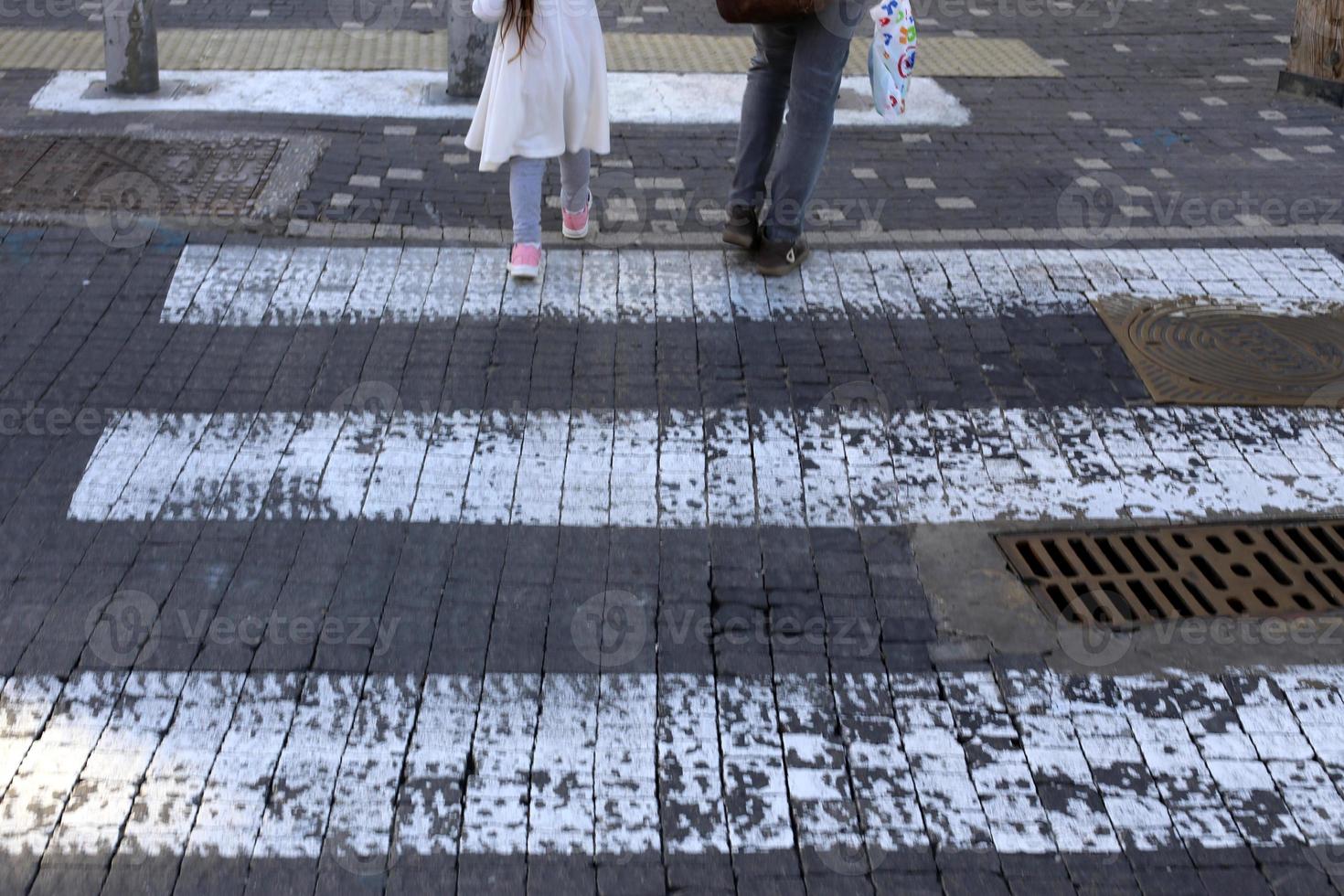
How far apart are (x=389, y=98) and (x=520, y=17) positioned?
3012 millimetres

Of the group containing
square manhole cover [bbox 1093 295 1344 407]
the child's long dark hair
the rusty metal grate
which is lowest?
the rusty metal grate

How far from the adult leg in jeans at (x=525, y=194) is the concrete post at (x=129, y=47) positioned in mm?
3446

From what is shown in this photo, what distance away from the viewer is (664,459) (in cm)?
456

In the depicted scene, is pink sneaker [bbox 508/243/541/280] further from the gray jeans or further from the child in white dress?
the gray jeans

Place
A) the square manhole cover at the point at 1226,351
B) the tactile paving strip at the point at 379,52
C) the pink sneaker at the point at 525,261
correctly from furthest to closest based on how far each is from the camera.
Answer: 1. the tactile paving strip at the point at 379,52
2. the pink sneaker at the point at 525,261
3. the square manhole cover at the point at 1226,351

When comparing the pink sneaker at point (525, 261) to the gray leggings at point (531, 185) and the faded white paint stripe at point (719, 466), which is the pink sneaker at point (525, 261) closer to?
the gray leggings at point (531, 185)

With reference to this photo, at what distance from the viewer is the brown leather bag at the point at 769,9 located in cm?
515

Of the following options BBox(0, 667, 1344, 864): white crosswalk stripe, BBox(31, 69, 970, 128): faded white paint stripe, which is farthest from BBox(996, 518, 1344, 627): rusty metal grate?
BBox(31, 69, 970, 128): faded white paint stripe

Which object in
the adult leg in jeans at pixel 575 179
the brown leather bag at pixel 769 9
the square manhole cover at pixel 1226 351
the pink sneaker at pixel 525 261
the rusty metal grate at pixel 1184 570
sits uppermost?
the brown leather bag at pixel 769 9

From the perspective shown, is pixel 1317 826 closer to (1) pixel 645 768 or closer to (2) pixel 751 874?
(2) pixel 751 874

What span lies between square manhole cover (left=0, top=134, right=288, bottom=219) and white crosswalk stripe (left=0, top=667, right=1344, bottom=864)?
3.41 m

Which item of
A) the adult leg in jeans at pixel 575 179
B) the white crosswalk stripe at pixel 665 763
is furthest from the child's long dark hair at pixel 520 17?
the white crosswalk stripe at pixel 665 763

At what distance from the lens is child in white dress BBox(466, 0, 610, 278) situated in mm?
5383

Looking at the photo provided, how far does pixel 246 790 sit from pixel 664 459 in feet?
6.12
